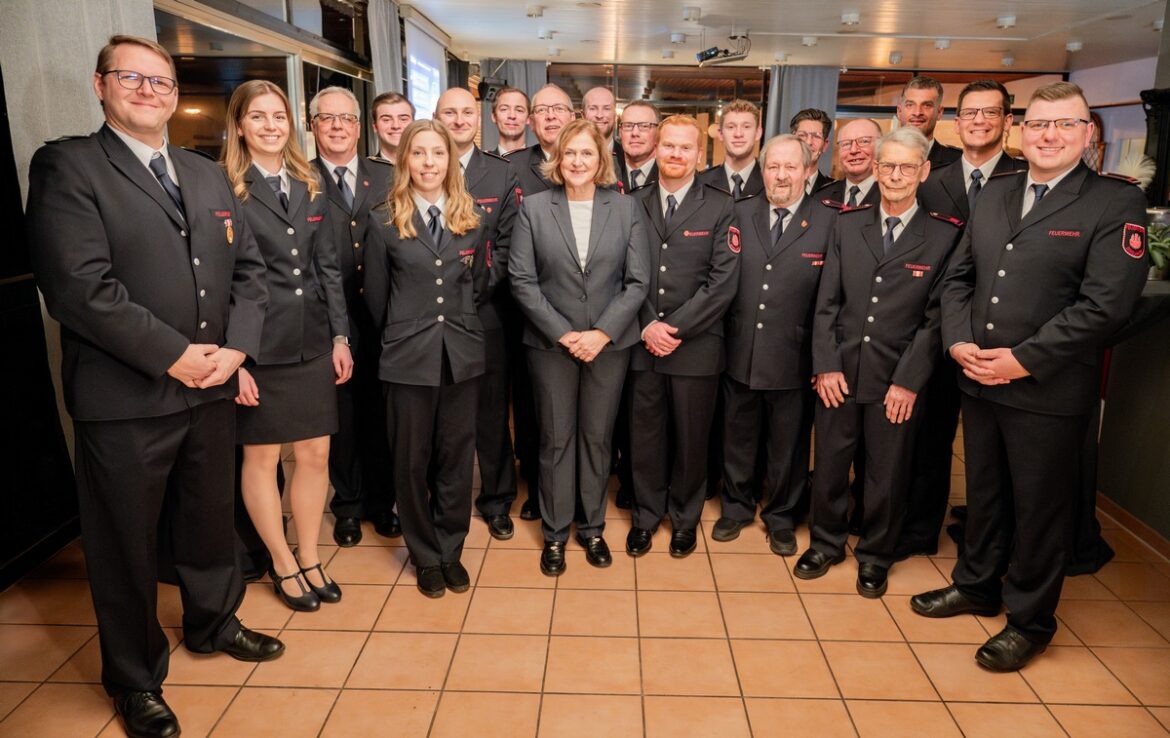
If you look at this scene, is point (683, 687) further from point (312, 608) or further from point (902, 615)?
point (312, 608)

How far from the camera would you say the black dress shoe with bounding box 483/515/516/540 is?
376 centimetres

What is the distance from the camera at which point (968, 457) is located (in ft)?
9.71

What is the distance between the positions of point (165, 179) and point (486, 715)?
185 cm

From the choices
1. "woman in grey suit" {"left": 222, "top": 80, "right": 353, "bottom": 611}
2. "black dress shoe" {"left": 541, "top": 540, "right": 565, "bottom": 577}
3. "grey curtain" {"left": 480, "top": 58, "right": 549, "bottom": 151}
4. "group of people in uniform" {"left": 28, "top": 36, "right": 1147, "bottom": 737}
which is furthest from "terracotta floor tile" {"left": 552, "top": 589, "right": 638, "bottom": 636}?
"grey curtain" {"left": 480, "top": 58, "right": 549, "bottom": 151}

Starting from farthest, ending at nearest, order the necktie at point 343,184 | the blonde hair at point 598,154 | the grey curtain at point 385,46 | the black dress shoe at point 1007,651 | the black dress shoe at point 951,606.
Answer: the grey curtain at point 385,46 → the necktie at point 343,184 → the blonde hair at point 598,154 → the black dress shoe at point 951,606 → the black dress shoe at point 1007,651

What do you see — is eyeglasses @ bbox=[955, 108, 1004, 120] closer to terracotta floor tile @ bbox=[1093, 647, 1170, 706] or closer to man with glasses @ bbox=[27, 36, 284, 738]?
terracotta floor tile @ bbox=[1093, 647, 1170, 706]

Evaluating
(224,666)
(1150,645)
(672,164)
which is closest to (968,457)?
(1150,645)

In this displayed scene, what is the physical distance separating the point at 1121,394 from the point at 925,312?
1.59 m

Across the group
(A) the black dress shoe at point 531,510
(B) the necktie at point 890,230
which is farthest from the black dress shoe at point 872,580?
(A) the black dress shoe at point 531,510

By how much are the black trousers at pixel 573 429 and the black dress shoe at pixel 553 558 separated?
0.03 m

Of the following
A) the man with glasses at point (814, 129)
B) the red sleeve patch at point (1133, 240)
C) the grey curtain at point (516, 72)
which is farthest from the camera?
the grey curtain at point (516, 72)

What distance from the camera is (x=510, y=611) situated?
3117 mm

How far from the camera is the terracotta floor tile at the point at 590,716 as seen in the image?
2.42 meters

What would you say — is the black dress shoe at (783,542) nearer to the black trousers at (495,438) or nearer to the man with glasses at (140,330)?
the black trousers at (495,438)
